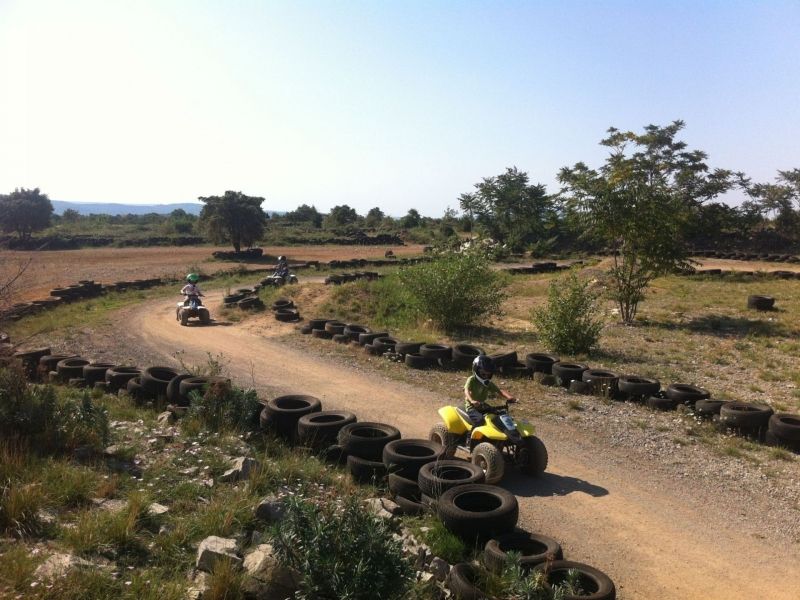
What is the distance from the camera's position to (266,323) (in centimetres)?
2083

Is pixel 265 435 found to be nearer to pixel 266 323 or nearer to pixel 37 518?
pixel 37 518

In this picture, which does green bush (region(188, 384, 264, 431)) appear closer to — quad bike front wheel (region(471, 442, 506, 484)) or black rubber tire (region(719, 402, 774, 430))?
quad bike front wheel (region(471, 442, 506, 484))

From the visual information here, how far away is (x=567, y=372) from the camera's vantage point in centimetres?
1234

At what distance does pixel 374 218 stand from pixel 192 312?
68.6m

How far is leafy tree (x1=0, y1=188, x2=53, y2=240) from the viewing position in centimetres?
5219

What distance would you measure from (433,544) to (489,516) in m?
0.67

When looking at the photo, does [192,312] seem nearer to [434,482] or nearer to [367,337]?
[367,337]

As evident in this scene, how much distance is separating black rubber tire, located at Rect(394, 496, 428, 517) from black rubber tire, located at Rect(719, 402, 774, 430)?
598 centimetres

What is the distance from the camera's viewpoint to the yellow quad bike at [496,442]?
764 cm

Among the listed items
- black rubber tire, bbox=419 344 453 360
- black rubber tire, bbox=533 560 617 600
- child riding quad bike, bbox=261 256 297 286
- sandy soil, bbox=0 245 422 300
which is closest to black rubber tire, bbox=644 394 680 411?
black rubber tire, bbox=419 344 453 360

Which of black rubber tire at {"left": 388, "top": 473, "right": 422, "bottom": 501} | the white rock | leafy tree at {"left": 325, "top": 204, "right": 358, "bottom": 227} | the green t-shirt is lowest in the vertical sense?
black rubber tire at {"left": 388, "top": 473, "right": 422, "bottom": 501}

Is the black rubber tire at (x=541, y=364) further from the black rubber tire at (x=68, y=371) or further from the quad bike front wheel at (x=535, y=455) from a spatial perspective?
the black rubber tire at (x=68, y=371)

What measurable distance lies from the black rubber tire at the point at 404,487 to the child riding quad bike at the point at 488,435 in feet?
3.04

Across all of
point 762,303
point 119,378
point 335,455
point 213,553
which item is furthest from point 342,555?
point 762,303
